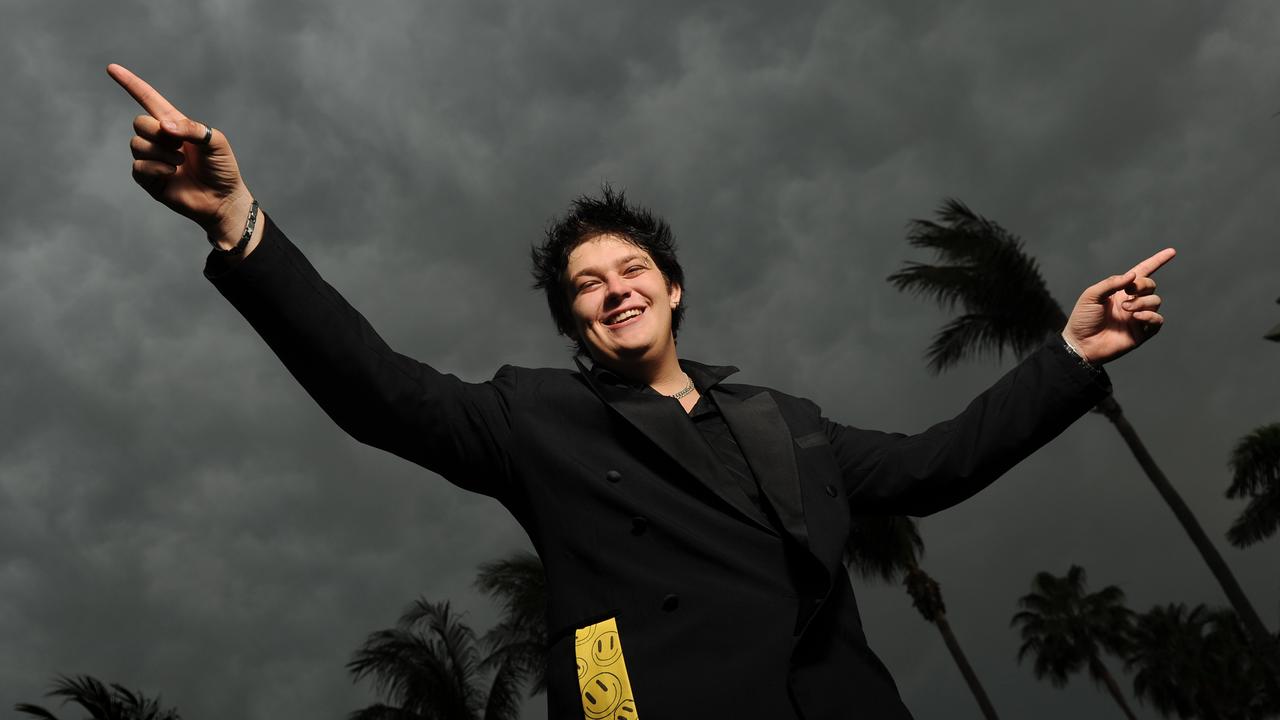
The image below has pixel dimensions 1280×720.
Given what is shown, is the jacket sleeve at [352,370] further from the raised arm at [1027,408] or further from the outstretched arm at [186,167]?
Answer: the raised arm at [1027,408]

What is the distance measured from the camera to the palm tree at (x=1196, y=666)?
42844mm

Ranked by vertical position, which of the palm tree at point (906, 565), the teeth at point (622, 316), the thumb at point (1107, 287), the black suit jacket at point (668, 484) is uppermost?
the palm tree at point (906, 565)

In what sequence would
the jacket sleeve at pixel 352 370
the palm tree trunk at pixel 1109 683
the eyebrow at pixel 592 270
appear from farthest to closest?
the palm tree trunk at pixel 1109 683 → the eyebrow at pixel 592 270 → the jacket sleeve at pixel 352 370

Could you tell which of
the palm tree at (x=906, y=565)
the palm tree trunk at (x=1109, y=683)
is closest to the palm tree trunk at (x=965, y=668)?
the palm tree at (x=906, y=565)

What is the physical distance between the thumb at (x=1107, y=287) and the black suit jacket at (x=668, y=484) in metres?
0.18

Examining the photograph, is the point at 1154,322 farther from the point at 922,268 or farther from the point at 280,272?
the point at 922,268

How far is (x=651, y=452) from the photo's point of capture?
8.51 feet

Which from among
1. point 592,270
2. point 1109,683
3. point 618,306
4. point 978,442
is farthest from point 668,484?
point 1109,683

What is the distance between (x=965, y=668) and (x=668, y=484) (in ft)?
83.3

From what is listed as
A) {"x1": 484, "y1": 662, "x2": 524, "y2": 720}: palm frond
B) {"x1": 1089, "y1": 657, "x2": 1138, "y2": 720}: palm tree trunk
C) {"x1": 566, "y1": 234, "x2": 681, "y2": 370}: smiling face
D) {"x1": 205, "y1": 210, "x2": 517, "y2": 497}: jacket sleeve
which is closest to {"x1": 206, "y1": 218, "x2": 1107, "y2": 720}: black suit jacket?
{"x1": 205, "y1": 210, "x2": 517, "y2": 497}: jacket sleeve

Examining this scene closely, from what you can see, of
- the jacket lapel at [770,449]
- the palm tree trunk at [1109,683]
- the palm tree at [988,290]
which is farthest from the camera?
the palm tree trunk at [1109,683]

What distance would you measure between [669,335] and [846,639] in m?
1.09

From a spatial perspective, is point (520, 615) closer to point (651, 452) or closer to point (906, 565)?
point (906, 565)

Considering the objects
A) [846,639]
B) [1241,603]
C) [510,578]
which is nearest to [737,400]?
[846,639]
